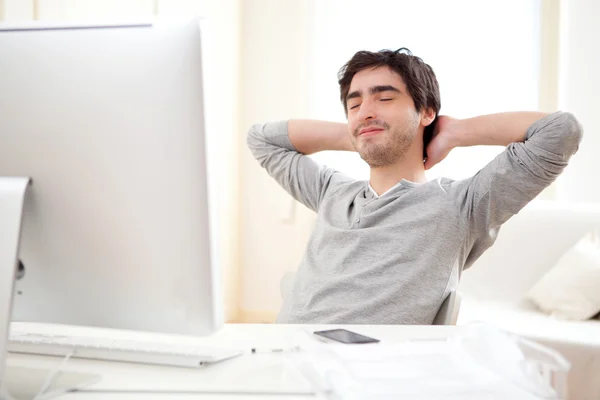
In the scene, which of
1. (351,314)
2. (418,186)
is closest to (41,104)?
(351,314)

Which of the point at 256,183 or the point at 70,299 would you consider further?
the point at 256,183

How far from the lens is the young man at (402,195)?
148cm

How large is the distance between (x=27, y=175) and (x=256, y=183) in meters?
3.50

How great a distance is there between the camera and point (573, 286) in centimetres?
254

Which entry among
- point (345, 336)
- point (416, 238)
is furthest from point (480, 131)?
point (345, 336)

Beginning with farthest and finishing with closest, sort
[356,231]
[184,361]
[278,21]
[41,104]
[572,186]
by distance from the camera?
[278,21]
[572,186]
[356,231]
[184,361]
[41,104]

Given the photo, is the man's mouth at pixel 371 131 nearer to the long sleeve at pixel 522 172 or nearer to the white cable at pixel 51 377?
the long sleeve at pixel 522 172

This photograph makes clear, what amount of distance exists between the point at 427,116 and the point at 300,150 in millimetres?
422

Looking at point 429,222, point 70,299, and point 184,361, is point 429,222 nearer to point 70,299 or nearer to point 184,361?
point 184,361

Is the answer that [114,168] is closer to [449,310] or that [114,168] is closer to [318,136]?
[449,310]

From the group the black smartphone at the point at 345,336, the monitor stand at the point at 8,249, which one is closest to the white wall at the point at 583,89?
the black smartphone at the point at 345,336

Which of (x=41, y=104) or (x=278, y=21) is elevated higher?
(x=278, y=21)

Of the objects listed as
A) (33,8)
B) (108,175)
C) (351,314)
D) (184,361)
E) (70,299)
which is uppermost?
(33,8)

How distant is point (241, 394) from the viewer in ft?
2.46
